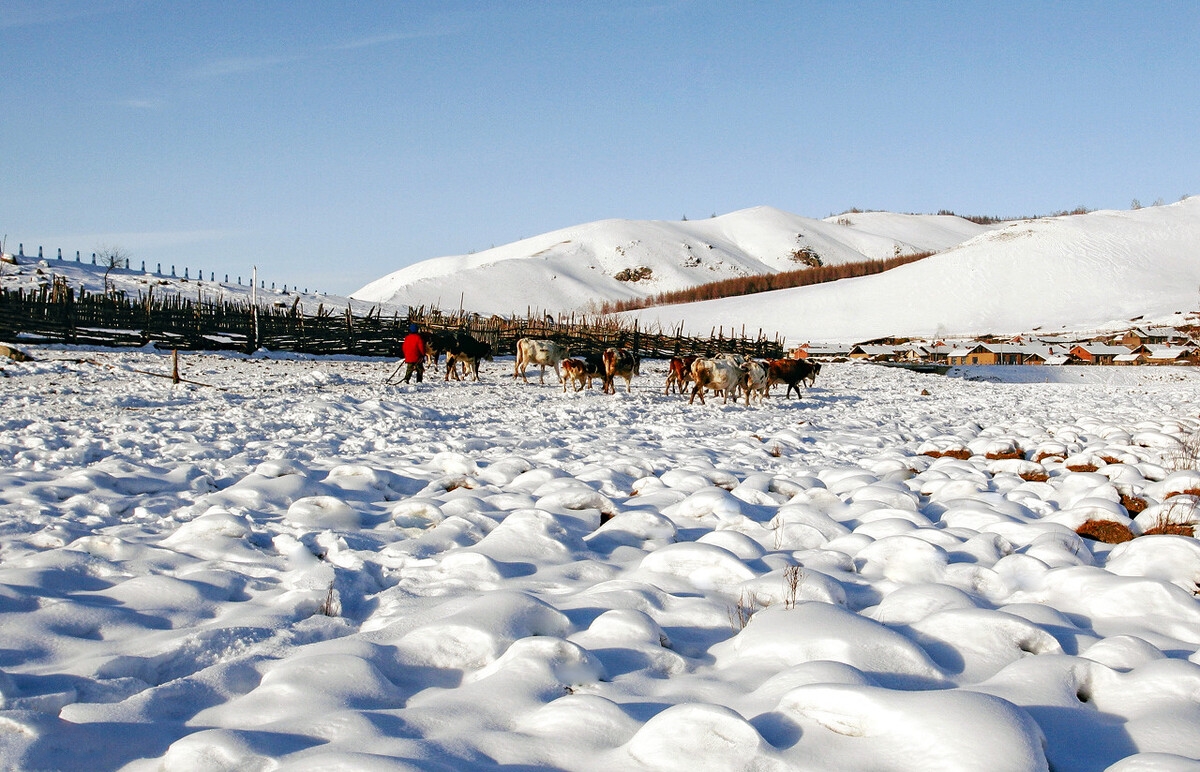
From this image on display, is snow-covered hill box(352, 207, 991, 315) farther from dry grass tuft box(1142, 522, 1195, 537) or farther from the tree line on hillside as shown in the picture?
dry grass tuft box(1142, 522, 1195, 537)

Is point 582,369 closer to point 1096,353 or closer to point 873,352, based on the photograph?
point 873,352

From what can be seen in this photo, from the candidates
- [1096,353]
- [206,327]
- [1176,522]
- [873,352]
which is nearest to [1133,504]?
[1176,522]

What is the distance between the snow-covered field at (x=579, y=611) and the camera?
2.24 m

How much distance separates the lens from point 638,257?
109 metres

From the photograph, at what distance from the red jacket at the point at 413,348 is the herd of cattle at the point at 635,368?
1634 mm

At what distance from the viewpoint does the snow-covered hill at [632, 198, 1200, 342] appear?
203 ft

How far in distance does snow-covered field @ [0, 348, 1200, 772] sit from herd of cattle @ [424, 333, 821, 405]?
8.31 meters

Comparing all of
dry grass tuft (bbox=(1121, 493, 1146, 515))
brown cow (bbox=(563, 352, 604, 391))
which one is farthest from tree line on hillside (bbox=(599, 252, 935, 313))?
dry grass tuft (bbox=(1121, 493, 1146, 515))

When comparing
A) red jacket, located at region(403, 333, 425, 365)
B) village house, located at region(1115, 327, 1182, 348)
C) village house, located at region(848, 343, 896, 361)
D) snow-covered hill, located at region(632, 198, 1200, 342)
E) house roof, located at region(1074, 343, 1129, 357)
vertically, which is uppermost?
snow-covered hill, located at region(632, 198, 1200, 342)

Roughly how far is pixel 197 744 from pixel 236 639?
41.0 inches

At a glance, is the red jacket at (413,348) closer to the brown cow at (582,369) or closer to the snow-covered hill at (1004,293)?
the brown cow at (582,369)

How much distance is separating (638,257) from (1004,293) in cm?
5064

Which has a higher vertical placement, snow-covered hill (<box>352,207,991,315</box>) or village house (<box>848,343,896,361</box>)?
snow-covered hill (<box>352,207,991,315</box>)

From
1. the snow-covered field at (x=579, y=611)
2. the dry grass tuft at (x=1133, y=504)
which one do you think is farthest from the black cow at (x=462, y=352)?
the dry grass tuft at (x=1133, y=504)
